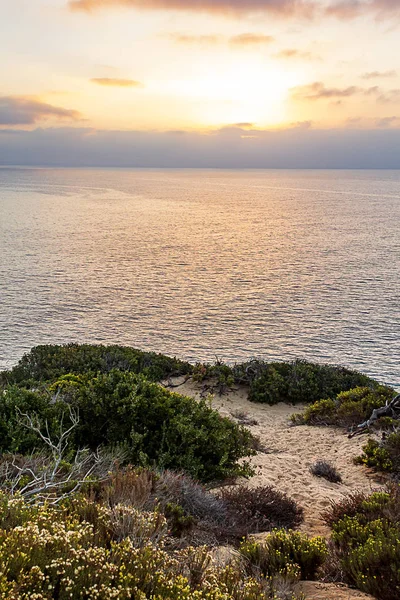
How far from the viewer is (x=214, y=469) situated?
29.8 ft

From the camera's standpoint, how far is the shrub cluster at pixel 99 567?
3.56m

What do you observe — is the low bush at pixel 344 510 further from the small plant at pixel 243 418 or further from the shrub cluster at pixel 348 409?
the small plant at pixel 243 418

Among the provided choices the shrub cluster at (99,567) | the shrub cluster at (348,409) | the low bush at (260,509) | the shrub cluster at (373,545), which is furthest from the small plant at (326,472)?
the shrub cluster at (99,567)

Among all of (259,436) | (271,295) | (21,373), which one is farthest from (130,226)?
(259,436)

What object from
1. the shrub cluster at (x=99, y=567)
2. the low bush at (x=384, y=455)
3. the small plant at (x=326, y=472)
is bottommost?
the small plant at (x=326, y=472)

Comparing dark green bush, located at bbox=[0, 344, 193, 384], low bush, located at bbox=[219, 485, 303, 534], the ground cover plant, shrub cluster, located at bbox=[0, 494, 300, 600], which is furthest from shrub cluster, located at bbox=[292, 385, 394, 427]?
shrub cluster, located at bbox=[0, 494, 300, 600]

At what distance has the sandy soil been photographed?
7344 millimetres

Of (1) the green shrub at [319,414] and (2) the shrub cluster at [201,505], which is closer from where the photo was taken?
(2) the shrub cluster at [201,505]

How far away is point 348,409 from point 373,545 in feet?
31.8

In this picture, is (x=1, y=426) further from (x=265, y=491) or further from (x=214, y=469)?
(x=265, y=491)

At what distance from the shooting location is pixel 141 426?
31.2 feet

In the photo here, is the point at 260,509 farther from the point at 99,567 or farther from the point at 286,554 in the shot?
the point at 99,567

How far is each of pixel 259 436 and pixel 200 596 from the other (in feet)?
34.6

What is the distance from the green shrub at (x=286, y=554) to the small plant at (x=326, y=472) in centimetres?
469
